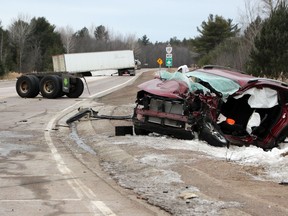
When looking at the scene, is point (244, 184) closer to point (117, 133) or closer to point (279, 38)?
point (117, 133)

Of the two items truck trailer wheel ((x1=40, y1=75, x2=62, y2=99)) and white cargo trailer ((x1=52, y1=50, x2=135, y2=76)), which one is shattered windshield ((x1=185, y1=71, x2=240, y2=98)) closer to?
truck trailer wheel ((x1=40, y1=75, x2=62, y2=99))

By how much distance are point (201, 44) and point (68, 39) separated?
39.0m

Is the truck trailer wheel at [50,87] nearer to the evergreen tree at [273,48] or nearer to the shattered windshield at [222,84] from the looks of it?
the evergreen tree at [273,48]

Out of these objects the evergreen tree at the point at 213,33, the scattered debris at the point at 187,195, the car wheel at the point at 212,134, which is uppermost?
the evergreen tree at the point at 213,33

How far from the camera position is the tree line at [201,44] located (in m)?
24.9

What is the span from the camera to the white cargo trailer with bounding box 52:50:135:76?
3775 centimetres

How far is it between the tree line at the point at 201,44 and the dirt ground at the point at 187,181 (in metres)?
16.6

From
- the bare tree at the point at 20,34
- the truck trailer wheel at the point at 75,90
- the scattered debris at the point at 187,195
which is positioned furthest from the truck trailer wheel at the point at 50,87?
the bare tree at the point at 20,34

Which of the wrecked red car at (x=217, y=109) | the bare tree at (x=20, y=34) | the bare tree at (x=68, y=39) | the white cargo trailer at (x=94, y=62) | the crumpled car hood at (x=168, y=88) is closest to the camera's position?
the wrecked red car at (x=217, y=109)

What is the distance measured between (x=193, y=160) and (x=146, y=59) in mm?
161237

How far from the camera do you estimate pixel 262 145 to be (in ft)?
32.1

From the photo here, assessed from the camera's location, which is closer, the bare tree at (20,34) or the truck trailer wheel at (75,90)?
the truck trailer wheel at (75,90)

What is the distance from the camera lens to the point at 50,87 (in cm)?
2364

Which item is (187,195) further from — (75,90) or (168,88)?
(75,90)
